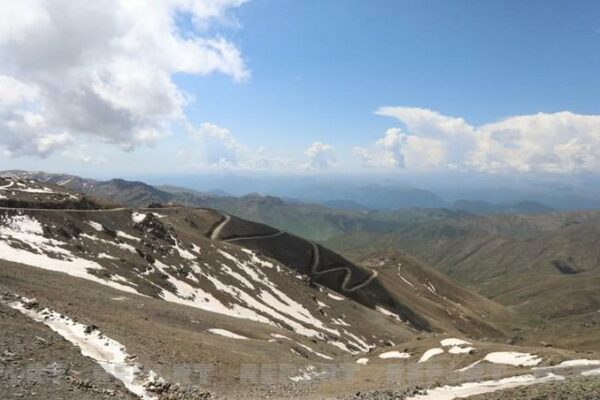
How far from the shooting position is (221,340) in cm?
4291

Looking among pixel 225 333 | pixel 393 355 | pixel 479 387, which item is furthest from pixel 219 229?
pixel 479 387

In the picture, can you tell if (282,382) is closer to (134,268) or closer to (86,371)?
(86,371)

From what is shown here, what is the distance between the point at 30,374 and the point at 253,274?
3205 inches

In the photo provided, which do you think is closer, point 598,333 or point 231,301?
point 231,301

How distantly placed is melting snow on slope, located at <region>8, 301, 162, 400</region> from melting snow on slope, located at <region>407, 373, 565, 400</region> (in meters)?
14.2

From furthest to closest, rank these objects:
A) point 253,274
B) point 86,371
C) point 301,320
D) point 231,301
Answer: point 253,274, point 301,320, point 231,301, point 86,371

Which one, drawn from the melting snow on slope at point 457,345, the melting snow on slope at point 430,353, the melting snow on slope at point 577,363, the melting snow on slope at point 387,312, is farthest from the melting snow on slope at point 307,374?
the melting snow on slope at point 387,312

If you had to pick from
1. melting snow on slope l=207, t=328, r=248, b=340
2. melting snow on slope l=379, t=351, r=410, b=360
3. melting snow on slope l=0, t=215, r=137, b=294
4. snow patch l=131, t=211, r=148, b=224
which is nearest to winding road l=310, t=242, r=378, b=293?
snow patch l=131, t=211, r=148, b=224

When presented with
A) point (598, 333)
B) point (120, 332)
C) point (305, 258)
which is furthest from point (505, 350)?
point (305, 258)

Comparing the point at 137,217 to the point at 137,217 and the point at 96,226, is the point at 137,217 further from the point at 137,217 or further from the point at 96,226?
the point at 96,226

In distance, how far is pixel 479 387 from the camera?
90.5 ft

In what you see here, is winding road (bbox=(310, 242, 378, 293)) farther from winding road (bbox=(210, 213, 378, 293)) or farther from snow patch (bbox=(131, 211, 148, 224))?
snow patch (bbox=(131, 211, 148, 224))

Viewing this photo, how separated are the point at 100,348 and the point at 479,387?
72.9 feet

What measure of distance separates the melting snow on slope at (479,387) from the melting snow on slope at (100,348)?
14.2m
